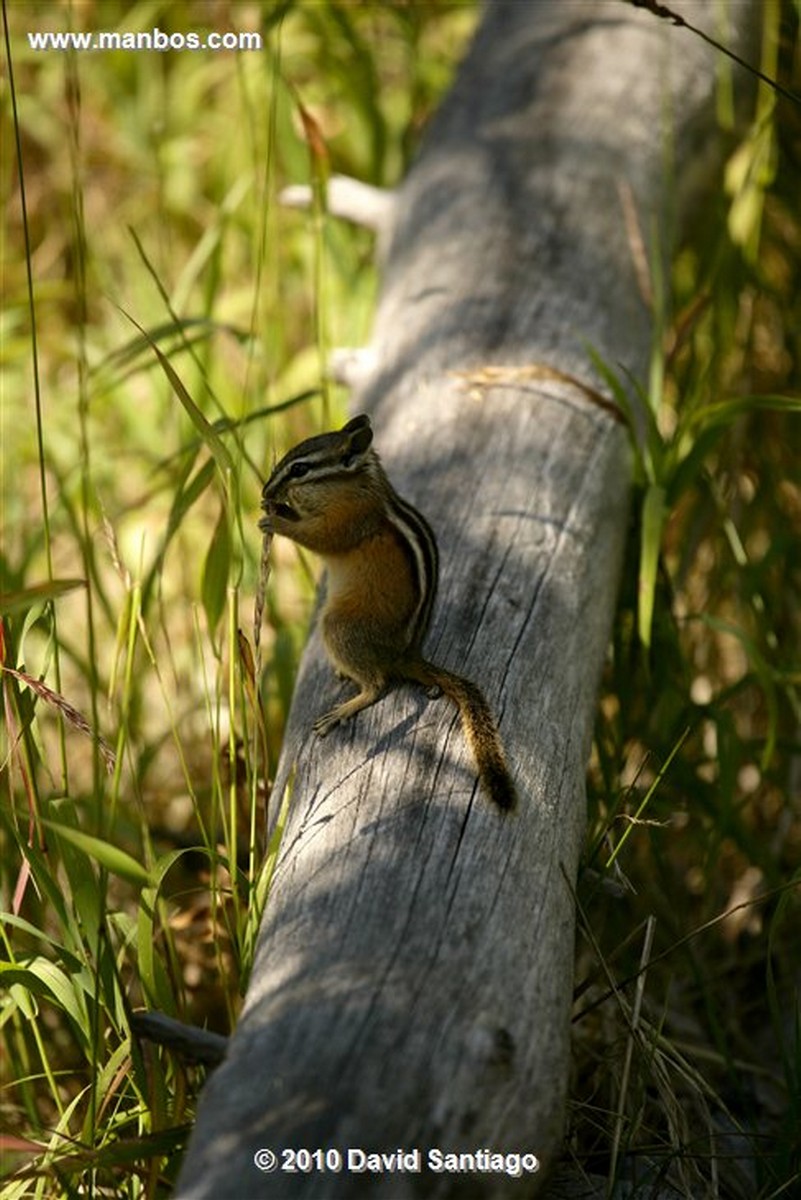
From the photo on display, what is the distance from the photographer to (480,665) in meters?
2.40

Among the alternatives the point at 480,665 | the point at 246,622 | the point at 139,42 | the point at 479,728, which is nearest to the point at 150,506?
the point at 246,622

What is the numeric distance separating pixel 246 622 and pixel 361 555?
100cm

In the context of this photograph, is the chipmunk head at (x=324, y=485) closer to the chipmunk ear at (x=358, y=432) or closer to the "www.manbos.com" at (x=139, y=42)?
the chipmunk ear at (x=358, y=432)

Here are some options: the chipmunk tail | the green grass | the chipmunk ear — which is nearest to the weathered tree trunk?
the chipmunk tail

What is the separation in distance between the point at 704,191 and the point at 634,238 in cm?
82

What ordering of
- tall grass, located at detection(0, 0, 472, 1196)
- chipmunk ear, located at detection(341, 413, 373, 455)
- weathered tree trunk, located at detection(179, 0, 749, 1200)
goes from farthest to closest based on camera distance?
chipmunk ear, located at detection(341, 413, 373, 455) < tall grass, located at detection(0, 0, 472, 1196) < weathered tree trunk, located at detection(179, 0, 749, 1200)

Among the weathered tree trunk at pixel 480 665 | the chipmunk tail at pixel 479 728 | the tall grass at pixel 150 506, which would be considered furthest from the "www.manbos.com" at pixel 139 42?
the chipmunk tail at pixel 479 728

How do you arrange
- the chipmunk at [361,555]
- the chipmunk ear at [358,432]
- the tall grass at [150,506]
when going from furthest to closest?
the chipmunk ear at [358,432], the chipmunk at [361,555], the tall grass at [150,506]

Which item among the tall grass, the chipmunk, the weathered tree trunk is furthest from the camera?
the chipmunk

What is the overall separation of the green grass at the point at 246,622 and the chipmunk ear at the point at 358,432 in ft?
0.61

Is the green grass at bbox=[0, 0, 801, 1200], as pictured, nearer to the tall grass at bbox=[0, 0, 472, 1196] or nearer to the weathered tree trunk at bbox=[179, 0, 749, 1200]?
the tall grass at bbox=[0, 0, 472, 1196]

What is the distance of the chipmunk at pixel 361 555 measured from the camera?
2354 mm

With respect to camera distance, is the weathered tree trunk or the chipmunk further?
the chipmunk

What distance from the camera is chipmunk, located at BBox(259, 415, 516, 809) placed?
235 centimetres
